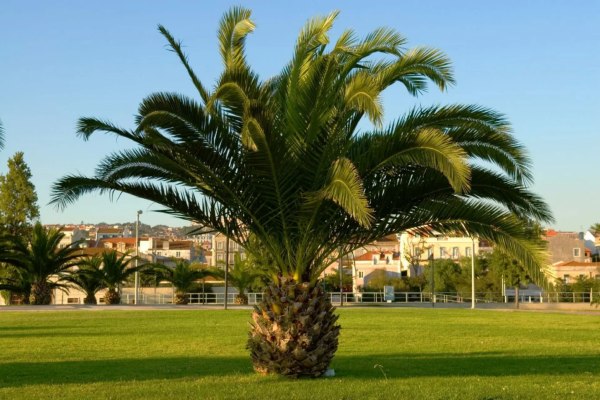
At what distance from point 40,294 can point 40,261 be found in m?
3.53

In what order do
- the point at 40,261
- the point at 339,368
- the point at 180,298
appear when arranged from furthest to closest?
the point at 180,298 < the point at 40,261 < the point at 339,368

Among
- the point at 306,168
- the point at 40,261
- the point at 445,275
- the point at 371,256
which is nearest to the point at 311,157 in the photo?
the point at 306,168

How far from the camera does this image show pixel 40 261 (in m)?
50.1

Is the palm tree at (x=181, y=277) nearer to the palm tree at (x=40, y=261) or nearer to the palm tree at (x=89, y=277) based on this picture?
the palm tree at (x=89, y=277)

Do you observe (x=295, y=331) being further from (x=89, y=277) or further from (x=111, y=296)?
(x=111, y=296)

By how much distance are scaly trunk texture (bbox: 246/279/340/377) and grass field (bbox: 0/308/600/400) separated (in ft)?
1.04

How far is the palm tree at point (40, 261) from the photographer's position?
163 ft

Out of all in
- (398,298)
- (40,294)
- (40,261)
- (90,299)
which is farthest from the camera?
(398,298)

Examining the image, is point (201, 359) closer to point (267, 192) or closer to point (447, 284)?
point (267, 192)

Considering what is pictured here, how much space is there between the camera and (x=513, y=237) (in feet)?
48.5

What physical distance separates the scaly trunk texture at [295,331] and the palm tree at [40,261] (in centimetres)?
3501

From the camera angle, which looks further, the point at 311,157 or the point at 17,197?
the point at 17,197

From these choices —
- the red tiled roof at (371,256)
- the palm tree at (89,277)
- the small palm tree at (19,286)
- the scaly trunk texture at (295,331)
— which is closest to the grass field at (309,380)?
the scaly trunk texture at (295,331)

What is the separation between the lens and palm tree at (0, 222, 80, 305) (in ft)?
163
